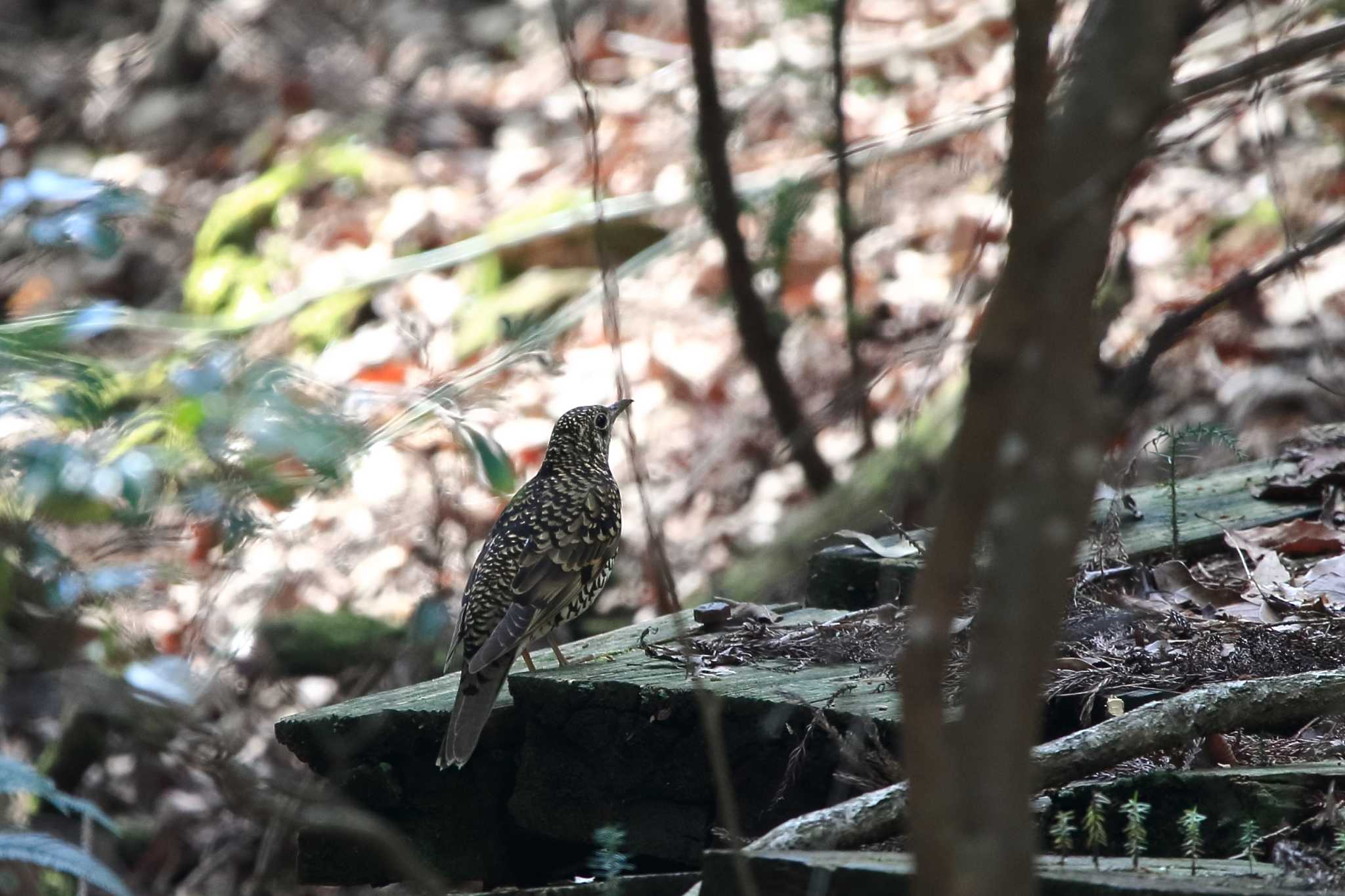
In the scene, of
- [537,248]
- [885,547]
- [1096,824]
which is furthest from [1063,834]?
[537,248]

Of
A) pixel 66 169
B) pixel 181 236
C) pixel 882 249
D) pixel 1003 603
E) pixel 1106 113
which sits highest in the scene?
pixel 66 169

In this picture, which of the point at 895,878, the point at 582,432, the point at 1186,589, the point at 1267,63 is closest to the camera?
the point at 1267,63

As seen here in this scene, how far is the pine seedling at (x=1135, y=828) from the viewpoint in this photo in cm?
237

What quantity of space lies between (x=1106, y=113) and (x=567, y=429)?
410 cm

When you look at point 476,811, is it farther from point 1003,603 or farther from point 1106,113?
point 1106,113

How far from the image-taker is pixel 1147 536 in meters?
4.39

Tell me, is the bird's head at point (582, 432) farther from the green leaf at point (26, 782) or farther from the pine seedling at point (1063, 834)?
the pine seedling at point (1063, 834)

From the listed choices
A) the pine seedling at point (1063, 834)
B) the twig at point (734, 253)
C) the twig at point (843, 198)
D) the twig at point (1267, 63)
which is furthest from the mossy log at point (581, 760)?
the twig at point (734, 253)

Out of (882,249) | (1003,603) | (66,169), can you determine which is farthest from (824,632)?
(66,169)

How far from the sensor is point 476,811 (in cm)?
375

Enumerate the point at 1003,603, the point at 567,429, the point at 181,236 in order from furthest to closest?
the point at 181,236
the point at 567,429
the point at 1003,603

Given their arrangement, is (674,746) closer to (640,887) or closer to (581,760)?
(581,760)

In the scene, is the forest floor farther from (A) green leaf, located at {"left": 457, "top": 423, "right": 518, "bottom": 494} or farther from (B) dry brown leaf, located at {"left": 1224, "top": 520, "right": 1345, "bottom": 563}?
(B) dry brown leaf, located at {"left": 1224, "top": 520, "right": 1345, "bottom": 563}

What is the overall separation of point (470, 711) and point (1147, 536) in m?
2.15
